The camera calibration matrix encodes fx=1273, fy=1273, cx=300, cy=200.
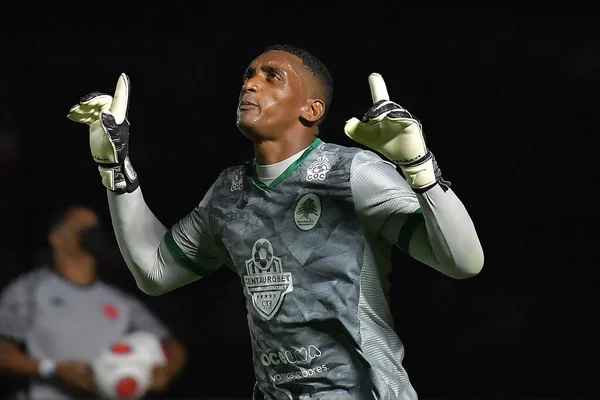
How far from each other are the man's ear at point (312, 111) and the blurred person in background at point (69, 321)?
5.57 ft

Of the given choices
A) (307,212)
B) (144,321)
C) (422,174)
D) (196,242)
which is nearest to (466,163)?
(144,321)

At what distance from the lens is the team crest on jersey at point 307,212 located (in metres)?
2.31

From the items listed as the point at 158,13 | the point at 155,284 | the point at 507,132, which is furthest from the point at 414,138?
the point at 158,13

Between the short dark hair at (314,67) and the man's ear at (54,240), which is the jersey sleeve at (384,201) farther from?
the man's ear at (54,240)

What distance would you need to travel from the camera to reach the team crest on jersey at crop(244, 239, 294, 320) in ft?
7.54

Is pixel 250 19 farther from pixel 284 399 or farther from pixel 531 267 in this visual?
pixel 284 399

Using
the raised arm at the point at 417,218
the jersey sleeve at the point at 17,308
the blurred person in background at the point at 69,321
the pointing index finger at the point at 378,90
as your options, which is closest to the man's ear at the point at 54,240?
the blurred person in background at the point at 69,321

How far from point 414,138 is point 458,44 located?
190 cm

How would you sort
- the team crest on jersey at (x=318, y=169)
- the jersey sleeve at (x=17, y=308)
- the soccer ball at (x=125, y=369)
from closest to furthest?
1. the team crest on jersey at (x=318, y=169)
2. the soccer ball at (x=125, y=369)
3. the jersey sleeve at (x=17, y=308)

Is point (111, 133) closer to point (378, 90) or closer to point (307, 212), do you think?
point (307, 212)

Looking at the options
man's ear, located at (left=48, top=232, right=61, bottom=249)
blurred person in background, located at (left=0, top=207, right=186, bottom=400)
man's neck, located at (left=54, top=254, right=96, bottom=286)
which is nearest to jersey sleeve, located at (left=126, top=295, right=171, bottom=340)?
blurred person in background, located at (left=0, top=207, right=186, bottom=400)

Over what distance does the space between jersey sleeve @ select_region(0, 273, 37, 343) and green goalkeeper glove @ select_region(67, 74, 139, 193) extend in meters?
1.59

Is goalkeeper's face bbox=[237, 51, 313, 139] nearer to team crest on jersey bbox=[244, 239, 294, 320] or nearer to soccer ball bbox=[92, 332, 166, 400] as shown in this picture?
team crest on jersey bbox=[244, 239, 294, 320]

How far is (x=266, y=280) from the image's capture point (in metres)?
2.32
